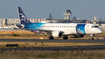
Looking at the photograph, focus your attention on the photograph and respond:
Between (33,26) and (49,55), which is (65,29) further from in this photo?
(49,55)

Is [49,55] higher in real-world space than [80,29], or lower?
lower

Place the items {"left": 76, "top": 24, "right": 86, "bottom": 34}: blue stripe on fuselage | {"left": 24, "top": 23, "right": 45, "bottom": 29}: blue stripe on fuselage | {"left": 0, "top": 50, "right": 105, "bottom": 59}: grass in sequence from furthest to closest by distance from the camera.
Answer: {"left": 24, "top": 23, "right": 45, "bottom": 29}: blue stripe on fuselage → {"left": 76, "top": 24, "right": 86, "bottom": 34}: blue stripe on fuselage → {"left": 0, "top": 50, "right": 105, "bottom": 59}: grass

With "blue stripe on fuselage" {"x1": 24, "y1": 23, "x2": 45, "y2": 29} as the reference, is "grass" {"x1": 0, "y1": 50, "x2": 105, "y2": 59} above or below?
below

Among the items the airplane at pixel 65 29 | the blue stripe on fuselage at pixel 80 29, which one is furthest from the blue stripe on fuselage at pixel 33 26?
the blue stripe on fuselage at pixel 80 29

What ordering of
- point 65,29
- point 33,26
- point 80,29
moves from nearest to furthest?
1. point 80,29
2. point 65,29
3. point 33,26

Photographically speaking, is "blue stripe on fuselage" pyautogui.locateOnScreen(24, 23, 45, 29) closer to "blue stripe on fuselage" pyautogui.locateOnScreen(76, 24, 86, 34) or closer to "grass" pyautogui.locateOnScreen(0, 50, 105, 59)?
"blue stripe on fuselage" pyautogui.locateOnScreen(76, 24, 86, 34)

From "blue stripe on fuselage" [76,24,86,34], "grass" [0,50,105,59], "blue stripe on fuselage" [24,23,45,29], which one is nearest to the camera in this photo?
"grass" [0,50,105,59]

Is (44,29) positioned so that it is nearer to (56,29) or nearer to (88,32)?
(56,29)

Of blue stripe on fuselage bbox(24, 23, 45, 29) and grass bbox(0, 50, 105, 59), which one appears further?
blue stripe on fuselage bbox(24, 23, 45, 29)

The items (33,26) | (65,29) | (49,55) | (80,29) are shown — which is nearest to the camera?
(49,55)

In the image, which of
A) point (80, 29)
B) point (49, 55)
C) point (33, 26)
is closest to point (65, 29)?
point (80, 29)

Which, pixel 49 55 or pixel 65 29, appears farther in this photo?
pixel 65 29

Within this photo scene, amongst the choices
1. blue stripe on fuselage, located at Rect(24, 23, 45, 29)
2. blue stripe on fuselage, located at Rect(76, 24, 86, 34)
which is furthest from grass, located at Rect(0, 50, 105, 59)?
blue stripe on fuselage, located at Rect(24, 23, 45, 29)

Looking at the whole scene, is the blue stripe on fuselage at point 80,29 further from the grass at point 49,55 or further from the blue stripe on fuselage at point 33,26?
the grass at point 49,55
